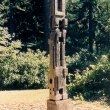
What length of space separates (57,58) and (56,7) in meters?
1.29

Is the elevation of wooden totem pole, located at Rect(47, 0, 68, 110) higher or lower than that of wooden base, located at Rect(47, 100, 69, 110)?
higher

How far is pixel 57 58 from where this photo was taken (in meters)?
6.65

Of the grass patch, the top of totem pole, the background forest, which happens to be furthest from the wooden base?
the background forest

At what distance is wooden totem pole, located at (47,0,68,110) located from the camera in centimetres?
657

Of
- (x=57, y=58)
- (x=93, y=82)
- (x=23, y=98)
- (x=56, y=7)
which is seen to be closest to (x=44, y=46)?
(x=93, y=82)

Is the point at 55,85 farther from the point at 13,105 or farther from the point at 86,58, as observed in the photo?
the point at 86,58

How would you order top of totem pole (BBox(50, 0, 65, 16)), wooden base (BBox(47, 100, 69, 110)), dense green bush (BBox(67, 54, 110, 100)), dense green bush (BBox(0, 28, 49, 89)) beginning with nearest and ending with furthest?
top of totem pole (BBox(50, 0, 65, 16))
wooden base (BBox(47, 100, 69, 110))
dense green bush (BBox(67, 54, 110, 100))
dense green bush (BBox(0, 28, 49, 89))

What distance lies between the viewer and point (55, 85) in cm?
664

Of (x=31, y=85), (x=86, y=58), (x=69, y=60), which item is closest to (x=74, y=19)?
(x=86, y=58)

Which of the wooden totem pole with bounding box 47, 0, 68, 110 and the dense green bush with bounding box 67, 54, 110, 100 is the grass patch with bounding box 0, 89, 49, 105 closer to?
the dense green bush with bounding box 67, 54, 110, 100

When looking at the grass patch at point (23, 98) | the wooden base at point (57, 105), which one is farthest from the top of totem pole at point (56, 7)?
the grass patch at point (23, 98)

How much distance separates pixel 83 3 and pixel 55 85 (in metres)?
18.8

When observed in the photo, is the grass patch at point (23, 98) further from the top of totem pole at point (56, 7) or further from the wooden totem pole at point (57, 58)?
the top of totem pole at point (56, 7)

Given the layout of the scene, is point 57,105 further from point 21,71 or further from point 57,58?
point 21,71
